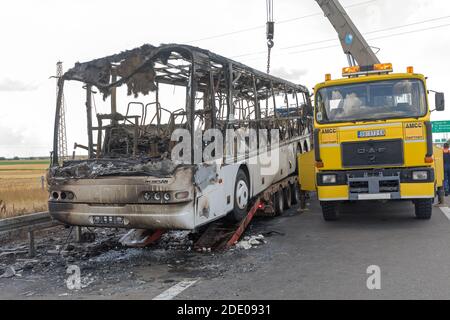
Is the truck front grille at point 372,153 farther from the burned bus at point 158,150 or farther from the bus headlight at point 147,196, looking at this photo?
the bus headlight at point 147,196

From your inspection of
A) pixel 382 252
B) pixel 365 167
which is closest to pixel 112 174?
pixel 382 252

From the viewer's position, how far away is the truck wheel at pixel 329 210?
9.38m

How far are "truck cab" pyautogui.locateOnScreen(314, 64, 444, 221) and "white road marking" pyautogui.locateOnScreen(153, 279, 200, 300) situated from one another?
4.17m

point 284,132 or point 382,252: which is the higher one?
point 284,132

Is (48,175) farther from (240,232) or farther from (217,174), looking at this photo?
(240,232)

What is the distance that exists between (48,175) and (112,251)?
1.61m

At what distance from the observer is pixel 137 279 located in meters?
5.86

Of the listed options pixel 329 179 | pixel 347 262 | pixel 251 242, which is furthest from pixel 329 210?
pixel 347 262

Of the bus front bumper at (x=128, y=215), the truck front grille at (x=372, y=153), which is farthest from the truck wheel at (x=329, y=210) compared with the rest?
the bus front bumper at (x=128, y=215)

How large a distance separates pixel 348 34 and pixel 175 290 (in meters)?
12.8

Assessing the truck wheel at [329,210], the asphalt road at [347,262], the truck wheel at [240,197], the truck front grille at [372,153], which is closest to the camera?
the asphalt road at [347,262]

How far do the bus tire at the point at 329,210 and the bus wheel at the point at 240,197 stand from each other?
1.88 m

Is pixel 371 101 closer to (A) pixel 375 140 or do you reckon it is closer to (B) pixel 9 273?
(A) pixel 375 140
